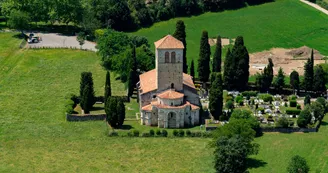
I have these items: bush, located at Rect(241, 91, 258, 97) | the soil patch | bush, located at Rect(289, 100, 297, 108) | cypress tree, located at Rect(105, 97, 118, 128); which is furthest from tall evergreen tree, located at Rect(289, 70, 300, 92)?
cypress tree, located at Rect(105, 97, 118, 128)

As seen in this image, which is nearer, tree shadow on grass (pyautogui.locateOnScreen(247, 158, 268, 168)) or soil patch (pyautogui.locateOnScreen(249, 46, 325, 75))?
tree shadow on grass (pyautogui.locateOnScreen(247, 158, 268, 168))

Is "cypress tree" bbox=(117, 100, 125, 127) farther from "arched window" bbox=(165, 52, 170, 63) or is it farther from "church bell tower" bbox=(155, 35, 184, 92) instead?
"arched window" bbox=(165, 52, 170, 63)

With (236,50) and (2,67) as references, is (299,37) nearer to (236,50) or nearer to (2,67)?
(236,50)

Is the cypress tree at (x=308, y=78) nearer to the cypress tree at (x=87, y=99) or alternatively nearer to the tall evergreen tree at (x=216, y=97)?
the tall evergreen tree at (x=216, y=97)

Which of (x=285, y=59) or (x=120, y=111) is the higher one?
(x=285, y=59)

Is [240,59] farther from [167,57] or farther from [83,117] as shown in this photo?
[83,117]

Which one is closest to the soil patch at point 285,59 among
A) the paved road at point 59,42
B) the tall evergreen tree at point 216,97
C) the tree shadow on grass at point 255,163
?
the tall evergreen tree at point 216,97

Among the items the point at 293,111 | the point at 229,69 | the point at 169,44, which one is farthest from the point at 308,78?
the point at 169,44
